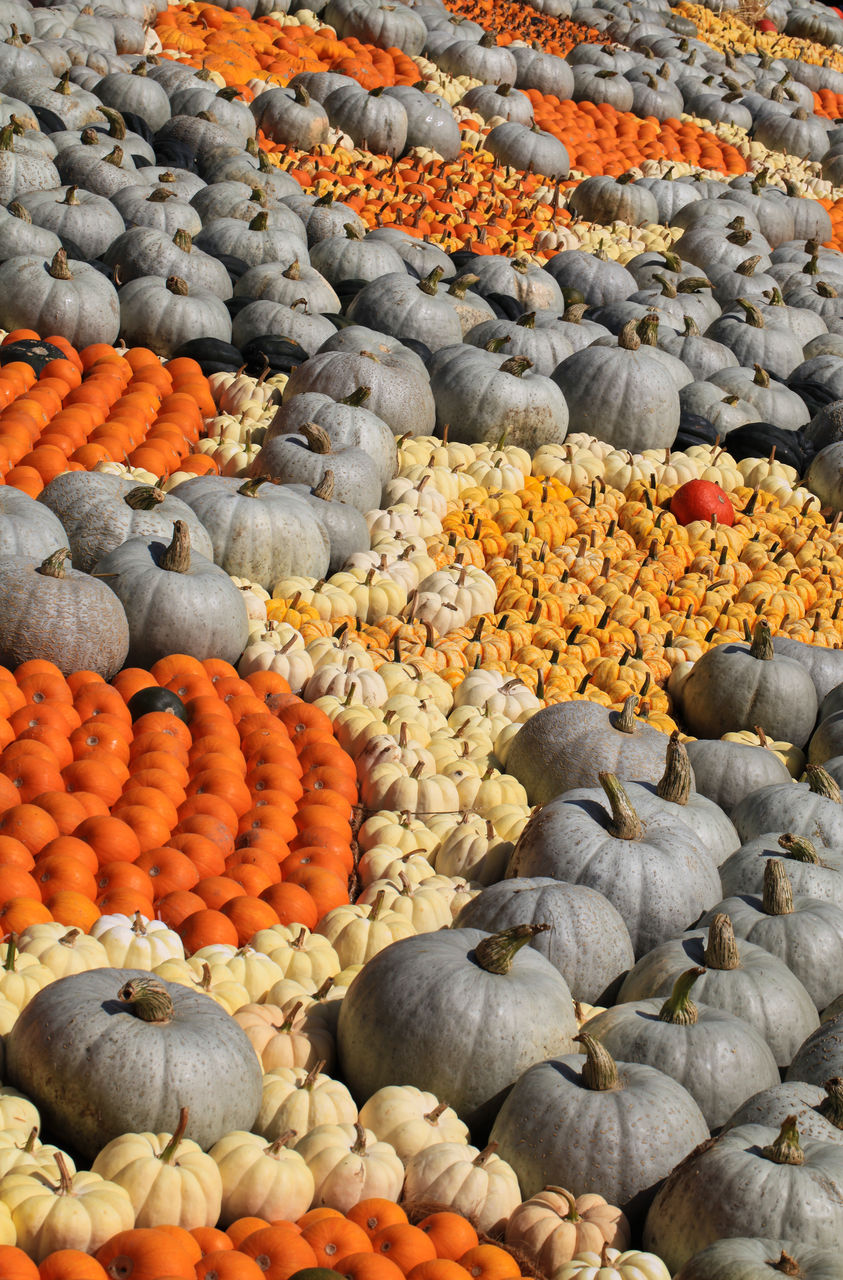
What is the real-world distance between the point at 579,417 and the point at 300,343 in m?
2.01

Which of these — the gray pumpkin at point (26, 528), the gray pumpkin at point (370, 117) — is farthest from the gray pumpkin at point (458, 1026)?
the gray pumpkin at point (370, 117)

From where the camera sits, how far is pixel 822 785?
5699 millimetres

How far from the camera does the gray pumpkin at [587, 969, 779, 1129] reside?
4125 millimetres

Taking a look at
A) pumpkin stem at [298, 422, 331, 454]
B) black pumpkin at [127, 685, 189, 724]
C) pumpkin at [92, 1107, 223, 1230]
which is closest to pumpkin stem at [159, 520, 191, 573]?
black pumpkin at [127, 685, 189, 724]

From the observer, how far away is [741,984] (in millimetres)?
4449

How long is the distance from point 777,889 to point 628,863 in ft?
1.78

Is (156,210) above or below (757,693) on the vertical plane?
above

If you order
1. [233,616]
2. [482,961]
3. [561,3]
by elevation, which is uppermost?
[561,3]

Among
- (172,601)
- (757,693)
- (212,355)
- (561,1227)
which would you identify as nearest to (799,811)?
(757,693)

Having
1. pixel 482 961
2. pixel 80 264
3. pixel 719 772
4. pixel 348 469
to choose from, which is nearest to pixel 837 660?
pixel 719 772

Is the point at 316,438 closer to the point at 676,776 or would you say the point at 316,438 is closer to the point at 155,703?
the point at 155,703

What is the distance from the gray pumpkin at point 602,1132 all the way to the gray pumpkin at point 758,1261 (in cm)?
43

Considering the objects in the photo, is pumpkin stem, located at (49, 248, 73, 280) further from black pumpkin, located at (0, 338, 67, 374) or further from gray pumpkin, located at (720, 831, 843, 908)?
gray pumpkin, located at (720, 831, 843, 908)

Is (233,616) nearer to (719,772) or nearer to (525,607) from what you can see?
(525,607)
